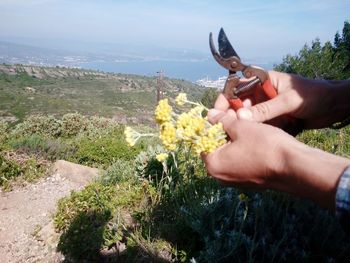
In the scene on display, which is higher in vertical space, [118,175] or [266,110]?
[266,110]

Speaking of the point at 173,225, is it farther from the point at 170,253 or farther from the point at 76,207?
the point at 76,207

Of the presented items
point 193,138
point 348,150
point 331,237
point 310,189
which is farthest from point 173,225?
point 348,150

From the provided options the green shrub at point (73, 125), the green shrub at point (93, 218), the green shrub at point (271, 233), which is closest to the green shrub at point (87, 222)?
the green shrub at point (93, 218)

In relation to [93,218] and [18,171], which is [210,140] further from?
[18,171]

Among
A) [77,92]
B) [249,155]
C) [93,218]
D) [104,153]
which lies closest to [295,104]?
[249,155]

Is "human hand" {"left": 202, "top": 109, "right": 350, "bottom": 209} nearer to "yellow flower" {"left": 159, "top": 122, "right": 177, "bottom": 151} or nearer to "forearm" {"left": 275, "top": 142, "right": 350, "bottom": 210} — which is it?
"forearm" {"left": 275, "top": 142, "right": 350, "bottom": 210}

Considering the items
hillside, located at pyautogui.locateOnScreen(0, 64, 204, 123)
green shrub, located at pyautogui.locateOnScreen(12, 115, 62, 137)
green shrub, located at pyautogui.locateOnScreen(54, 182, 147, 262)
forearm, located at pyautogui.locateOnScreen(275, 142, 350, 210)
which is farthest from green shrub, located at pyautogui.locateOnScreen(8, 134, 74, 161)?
hillside, located at pyautogui.locateOnScreen(0, 64, 204, 123)
